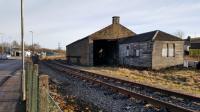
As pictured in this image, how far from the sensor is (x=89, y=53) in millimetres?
47375

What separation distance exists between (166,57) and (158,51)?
140 centimetres

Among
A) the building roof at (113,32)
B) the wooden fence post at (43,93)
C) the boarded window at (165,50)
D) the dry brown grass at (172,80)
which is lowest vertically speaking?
the dry brown grass at (172,80)

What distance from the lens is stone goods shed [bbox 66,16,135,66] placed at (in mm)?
47719

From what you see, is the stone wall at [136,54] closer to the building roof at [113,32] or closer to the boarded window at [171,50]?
the boarded window at [171,50]

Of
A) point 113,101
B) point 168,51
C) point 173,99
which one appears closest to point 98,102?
point 113,101

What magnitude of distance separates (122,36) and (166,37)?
1256 centimetres

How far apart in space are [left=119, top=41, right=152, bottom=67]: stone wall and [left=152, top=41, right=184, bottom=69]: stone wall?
575 mm

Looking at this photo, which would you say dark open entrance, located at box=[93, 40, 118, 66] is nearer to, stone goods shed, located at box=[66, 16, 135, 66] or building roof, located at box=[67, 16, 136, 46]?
stone goods shed, located at box=[66, 16, 135, 66]

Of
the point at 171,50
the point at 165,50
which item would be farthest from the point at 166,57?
the point at 171,50

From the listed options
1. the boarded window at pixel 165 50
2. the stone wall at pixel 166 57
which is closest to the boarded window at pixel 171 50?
the stone wall at pixel 166 57

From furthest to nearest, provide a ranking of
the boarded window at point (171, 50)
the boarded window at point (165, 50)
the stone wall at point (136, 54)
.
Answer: the boarded window at point (171, 50) < the boarded window at point (165, 50) < the stone wall at point (136, 54)

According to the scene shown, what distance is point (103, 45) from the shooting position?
177 ft

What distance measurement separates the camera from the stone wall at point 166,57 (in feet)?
119

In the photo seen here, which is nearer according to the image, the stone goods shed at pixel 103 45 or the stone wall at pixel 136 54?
the stone wall at pixel 136 54
